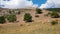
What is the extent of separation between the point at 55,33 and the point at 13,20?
30401 mm

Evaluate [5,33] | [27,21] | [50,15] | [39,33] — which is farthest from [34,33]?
[50,15]

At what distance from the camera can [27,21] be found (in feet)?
215

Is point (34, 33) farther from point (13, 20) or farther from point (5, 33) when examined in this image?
point (13, 20)

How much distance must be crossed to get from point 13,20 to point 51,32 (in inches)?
1154

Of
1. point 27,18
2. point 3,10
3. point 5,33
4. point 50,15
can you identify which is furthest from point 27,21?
point 3,10

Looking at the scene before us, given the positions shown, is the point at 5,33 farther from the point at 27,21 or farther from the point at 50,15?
the point at 50,15

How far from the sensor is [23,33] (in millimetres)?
41000

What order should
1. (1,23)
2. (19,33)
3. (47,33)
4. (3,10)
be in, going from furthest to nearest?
(3,10) → (1,23) → (19,33) → (47,33)

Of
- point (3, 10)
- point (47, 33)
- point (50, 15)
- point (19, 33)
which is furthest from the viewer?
point (3, 10)

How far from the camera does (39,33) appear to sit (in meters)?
38.4

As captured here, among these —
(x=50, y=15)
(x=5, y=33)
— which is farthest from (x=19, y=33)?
(x=50, y=15)

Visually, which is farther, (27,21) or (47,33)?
(27,21)

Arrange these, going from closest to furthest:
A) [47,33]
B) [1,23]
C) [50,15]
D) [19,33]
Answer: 1. [47,33]
2. [19,33]
3. [1,23]
4. [50,15]

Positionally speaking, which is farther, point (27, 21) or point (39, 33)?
point (27, 21)
